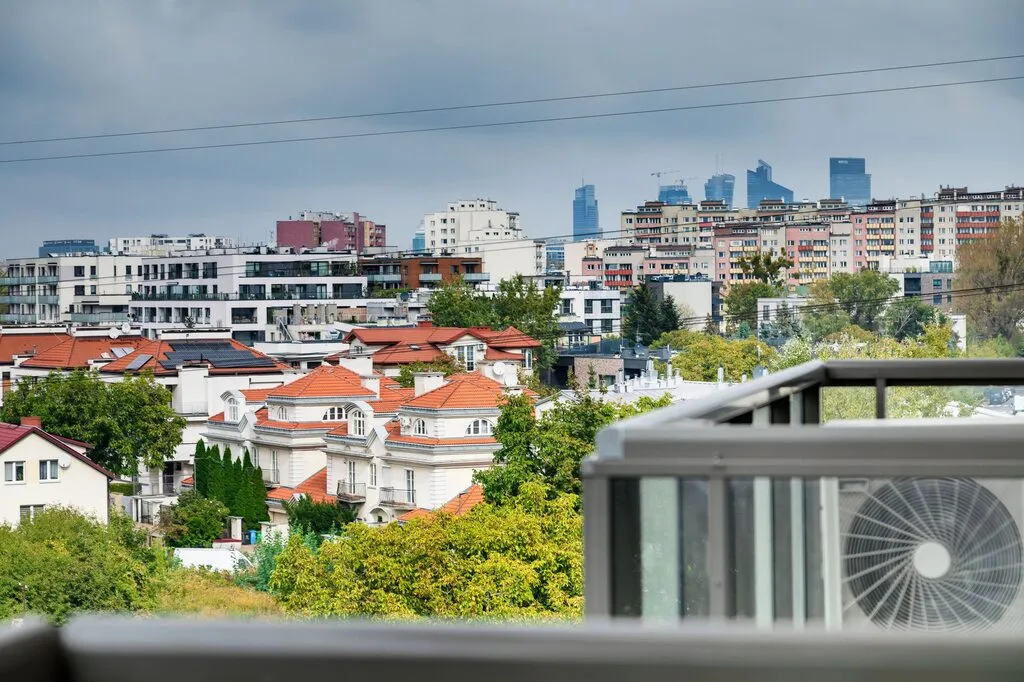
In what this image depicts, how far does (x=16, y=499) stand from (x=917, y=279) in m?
34.7

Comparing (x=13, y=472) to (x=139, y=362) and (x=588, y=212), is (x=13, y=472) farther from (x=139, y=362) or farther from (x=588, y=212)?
(x=588, y=212)

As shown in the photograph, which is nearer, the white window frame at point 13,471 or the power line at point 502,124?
the white window frame at point 13,471

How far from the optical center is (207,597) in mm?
17219

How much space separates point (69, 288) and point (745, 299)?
22.9 metres

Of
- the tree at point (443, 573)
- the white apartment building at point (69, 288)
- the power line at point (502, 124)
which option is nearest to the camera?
the tree at point (443, 573)

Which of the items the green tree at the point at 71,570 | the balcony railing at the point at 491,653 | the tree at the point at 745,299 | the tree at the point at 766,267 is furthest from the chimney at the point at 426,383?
the tree at the point at 766,267

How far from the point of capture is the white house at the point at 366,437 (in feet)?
73.7

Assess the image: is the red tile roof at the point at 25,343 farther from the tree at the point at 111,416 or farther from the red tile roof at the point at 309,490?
the red tile roof at the point at 309,490

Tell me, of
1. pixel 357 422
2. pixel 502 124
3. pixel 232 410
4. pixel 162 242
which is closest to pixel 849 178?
pixel 502 124

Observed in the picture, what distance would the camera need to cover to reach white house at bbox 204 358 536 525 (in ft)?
73.7

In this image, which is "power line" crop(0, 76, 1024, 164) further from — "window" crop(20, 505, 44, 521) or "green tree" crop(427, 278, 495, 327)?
"window" crop(20, 505, 44, 521)

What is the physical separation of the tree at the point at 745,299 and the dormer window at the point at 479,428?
2387cm

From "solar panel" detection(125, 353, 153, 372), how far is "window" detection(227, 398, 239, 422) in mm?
3228

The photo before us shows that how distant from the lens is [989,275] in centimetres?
3544
